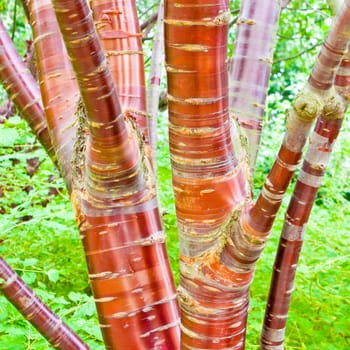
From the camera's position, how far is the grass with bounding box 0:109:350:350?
1.48m

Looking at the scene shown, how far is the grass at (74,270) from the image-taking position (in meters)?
1.48

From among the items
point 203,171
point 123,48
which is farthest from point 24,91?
point 203,171

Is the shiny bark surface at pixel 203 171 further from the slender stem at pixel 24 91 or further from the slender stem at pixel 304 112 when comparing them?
the slender stem at pixel 24 91

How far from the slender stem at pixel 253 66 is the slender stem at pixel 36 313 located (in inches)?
21.4

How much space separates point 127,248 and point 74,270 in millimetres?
1622

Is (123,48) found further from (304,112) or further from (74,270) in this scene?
(74,270)

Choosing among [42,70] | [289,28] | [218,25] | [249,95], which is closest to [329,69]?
[218,25]

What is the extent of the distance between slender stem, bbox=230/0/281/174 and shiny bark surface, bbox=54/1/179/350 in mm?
275

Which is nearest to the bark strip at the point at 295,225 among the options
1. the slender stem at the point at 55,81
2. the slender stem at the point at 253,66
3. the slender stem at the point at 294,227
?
Result: the slender stem at the point at 294,227

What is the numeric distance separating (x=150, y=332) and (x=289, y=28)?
460 centimetres

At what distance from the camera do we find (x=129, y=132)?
0.87m

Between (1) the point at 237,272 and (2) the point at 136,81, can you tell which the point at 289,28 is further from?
(1) the point at 237,272

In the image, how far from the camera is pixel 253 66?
1.12m

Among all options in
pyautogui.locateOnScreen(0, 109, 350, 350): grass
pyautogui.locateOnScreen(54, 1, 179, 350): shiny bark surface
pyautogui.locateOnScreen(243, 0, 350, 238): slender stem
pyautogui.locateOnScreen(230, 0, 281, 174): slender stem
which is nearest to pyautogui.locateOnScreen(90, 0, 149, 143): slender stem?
pyautogui.locateOnScreen(54, 1, 179, 350): shiny bark surface
